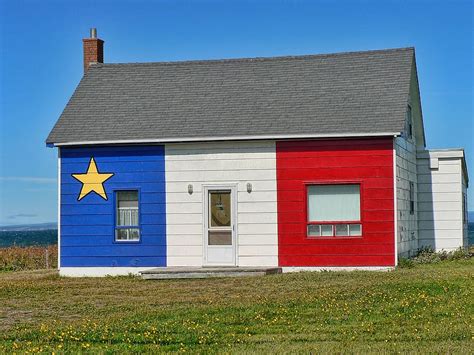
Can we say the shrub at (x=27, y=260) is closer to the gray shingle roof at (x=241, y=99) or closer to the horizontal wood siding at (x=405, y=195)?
the gray shingle roof at (x=241, y=99)

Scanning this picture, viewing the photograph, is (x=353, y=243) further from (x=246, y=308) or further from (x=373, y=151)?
(x=246, y=308)

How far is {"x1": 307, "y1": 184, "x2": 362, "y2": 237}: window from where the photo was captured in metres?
27.2

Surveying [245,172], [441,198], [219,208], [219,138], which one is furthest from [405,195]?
[219,138]

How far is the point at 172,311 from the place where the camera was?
1811 cm

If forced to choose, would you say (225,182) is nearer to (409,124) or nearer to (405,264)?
(405,264)

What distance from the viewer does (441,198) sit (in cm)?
3306

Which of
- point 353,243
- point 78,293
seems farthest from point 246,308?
point 353,243

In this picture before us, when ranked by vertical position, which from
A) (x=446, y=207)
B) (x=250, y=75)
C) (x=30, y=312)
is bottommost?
(x=30, y=312)

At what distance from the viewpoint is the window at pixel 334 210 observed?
27.2 metres

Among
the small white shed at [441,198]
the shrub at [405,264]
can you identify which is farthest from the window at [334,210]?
the small white shed at [441,198]

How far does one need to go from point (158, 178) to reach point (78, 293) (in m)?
6.23

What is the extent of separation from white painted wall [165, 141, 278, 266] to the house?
0.03 metres

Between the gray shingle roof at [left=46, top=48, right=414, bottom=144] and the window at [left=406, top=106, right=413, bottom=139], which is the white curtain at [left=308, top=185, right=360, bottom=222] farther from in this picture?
the window at [left=406, top=106, right=413, bottom=139]

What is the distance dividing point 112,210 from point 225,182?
11.3 feet
